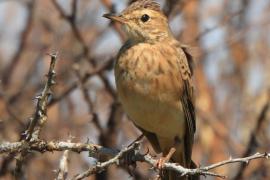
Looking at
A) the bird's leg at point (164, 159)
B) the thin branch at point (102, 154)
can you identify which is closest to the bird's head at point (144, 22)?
the bird's leg at point (164, 159)

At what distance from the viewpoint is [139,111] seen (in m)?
5.81

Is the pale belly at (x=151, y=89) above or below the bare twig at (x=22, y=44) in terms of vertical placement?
below

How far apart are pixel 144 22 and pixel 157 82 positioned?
820 mm

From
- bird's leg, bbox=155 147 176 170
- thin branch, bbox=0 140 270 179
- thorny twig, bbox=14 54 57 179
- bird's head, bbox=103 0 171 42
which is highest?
bird's head, bbox=103 0 171 42

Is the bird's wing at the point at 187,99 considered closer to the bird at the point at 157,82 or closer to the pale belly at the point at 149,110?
the bird at the point at 157,82

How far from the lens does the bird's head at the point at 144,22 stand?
6309 millimetres

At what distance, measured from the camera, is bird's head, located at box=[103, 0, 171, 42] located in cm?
631

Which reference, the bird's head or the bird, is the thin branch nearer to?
the bird

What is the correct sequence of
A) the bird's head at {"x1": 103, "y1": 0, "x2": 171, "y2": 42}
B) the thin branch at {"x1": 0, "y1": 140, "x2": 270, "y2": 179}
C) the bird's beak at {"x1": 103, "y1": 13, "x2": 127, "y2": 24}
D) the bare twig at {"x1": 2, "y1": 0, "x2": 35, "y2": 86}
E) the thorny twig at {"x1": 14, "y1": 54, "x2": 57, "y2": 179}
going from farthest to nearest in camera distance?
the bare twig at {"x1": 2, "y1": 0, "x2": 35, "y2": 86}, the bird's head at {"x1": 103, "y1": 0, "x2": 171, "y2": 42}, the bird's beak at {"x1": 103, "y1": 13, "x2": 127, "y2": 24}, the thin branch at {"x1": 0, "y1": 140, "x2": 270, "y2": 179}, the thorny twig at {"x1": 14, "y1": 54, "x2": 57, "y2": 179}

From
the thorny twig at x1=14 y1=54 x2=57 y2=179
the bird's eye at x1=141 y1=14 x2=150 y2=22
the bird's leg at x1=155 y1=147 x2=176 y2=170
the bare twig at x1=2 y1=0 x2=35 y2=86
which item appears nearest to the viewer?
the thorny twig at x1=14 y1=54 x2=57 y2=179

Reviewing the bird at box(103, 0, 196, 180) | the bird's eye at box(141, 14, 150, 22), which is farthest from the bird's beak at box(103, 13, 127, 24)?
the bird's eye at box(141, 14, 150, 22)

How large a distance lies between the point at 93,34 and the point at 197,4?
5.32ft

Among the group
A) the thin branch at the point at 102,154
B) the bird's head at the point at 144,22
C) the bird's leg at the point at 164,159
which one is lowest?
the bird's leg at the point at 164,159

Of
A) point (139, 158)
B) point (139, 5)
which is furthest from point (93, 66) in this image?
point (139, 158)
